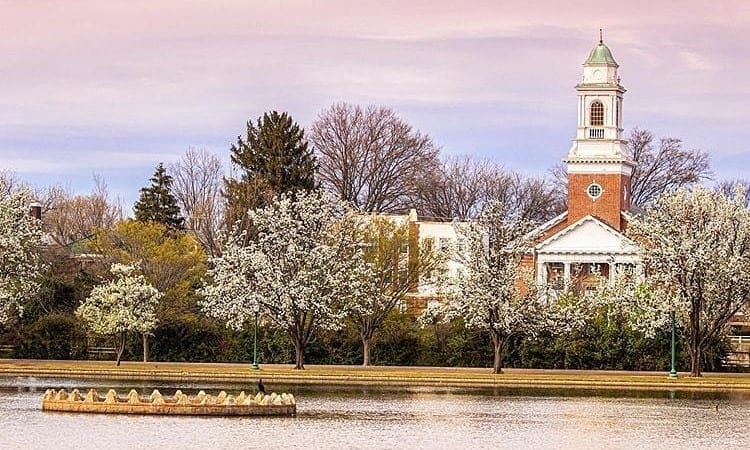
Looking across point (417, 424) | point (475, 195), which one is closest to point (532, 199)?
point (475, 195)

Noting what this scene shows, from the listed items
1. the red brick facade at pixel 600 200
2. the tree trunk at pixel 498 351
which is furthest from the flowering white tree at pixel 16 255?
the red brick facade at pixel 600 200

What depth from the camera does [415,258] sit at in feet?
262

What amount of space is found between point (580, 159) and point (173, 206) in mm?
24552

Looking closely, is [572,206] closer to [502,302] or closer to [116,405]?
[502,302]

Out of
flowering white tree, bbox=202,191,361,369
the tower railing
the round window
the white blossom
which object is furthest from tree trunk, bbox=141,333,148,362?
the tower railing

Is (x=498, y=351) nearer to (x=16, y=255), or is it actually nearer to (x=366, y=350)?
(x=366, y=350)

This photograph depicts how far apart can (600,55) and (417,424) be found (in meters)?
59.1

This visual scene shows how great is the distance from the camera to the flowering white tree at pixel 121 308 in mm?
73000

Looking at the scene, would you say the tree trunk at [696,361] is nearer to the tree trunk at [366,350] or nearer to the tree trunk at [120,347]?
the tree trunk at [366,350]

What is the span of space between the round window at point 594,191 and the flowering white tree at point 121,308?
3642cm

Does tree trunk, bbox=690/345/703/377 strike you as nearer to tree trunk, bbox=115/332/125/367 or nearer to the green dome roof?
tree trunk, bbox=115/332/125/367

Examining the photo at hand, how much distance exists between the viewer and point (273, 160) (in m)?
100

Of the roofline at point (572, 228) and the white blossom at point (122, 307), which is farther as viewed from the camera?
the roofline at point (572, 228)

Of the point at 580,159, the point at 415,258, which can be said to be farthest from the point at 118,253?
the point at 580,159
